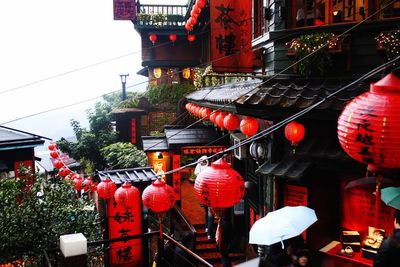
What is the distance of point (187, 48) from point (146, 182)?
2045 centimetres

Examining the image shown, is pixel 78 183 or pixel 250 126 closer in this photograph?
pixel 250 126

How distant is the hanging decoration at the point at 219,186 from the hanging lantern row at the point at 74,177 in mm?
7791

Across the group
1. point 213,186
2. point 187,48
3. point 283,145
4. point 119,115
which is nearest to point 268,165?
point 283,145

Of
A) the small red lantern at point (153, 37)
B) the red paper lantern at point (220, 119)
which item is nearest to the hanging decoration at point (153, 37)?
the small red lantern at point (153, 37)

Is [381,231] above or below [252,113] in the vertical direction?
below

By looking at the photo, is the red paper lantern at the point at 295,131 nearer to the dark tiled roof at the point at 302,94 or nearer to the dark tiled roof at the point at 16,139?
the dark tiled roof at the point at 302,94

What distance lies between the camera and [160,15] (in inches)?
1236

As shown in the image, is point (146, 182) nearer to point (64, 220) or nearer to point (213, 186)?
point (64, 220)

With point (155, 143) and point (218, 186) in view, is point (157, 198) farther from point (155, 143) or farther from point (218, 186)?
point (155, 143)

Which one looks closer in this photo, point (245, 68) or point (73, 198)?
point (245, 68)

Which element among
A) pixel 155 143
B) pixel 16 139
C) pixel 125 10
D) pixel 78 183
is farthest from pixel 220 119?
pixel 125 10

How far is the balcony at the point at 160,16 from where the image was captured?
3102 cm

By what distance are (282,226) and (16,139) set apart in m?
14.9

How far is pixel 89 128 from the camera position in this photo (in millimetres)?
31719
